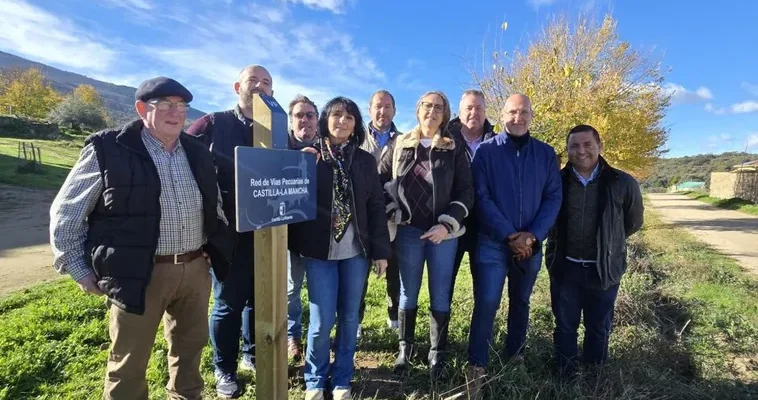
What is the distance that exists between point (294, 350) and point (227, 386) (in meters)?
0.71

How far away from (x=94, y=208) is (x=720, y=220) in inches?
884

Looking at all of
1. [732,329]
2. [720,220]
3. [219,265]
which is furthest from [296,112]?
[720,220]

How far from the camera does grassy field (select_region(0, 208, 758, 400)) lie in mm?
3221

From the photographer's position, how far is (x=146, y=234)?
230 cm

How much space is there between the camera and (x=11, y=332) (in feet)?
14.3

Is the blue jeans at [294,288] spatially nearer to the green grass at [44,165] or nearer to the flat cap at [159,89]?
the flat cap at [159,89]

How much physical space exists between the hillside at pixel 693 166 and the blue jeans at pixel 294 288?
80.5 meters

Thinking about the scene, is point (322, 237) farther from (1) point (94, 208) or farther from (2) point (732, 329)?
(2) point (732, 329)

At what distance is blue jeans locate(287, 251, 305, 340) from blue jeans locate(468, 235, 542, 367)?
140 centimetres

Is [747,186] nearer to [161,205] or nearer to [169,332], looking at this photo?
[169,332]

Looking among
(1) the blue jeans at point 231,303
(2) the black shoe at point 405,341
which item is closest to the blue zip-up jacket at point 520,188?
(2) the black shoe at point 405,341

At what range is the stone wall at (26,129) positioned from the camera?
38159 millimetres

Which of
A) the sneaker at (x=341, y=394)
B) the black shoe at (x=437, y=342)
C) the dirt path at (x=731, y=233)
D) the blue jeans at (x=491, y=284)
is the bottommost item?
the dirt path at (x=731, y=233)

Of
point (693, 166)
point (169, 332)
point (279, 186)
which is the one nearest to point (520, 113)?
point (279, 186)
